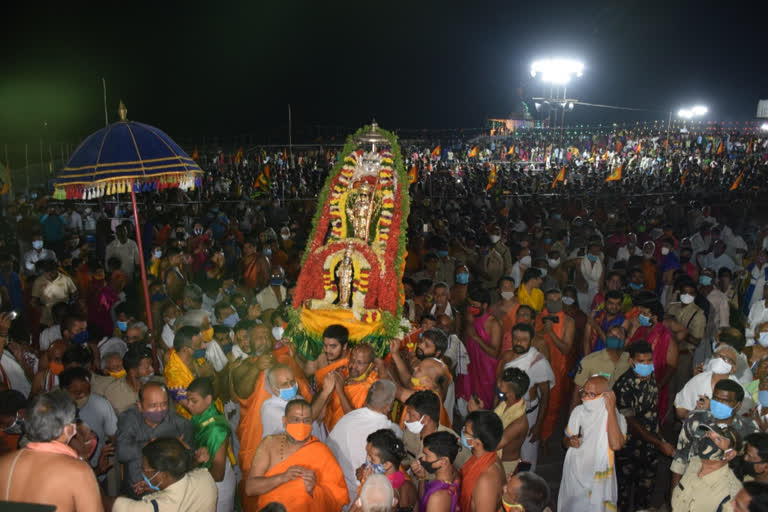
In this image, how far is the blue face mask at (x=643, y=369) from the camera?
4434 millimetres

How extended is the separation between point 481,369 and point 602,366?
140cm

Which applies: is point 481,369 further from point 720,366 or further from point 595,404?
point 720,366

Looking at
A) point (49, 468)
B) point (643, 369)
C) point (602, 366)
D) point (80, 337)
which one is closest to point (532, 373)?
point (602, 366)

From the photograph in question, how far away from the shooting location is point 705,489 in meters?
3.33

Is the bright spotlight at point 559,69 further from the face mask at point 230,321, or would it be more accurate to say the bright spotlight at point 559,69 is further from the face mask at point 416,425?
the face mask at point 416,425

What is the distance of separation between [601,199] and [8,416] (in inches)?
706

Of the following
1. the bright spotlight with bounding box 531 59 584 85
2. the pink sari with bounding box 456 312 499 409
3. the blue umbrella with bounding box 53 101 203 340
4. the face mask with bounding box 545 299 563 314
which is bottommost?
the pink sari with bounding box 456 312 499 409

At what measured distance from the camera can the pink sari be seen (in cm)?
607

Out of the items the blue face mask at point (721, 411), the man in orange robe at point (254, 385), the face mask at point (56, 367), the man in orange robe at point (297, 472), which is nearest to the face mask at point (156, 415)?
the man in orange robe at point (254, 385)

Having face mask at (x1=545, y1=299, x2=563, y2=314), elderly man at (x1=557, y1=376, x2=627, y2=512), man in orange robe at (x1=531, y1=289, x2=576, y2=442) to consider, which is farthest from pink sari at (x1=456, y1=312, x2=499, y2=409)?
elderly man at (x1=557, y1=376, x2=627, y2=512)

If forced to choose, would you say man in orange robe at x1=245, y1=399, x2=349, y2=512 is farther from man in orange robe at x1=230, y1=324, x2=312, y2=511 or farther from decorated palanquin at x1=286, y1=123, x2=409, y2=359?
decorated palanquin at x1=286, y1=123, x2=409, y2=359

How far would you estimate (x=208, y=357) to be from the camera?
5.14 m

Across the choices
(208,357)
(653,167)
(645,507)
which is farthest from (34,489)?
(653,167)

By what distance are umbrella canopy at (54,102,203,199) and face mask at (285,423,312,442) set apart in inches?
105
